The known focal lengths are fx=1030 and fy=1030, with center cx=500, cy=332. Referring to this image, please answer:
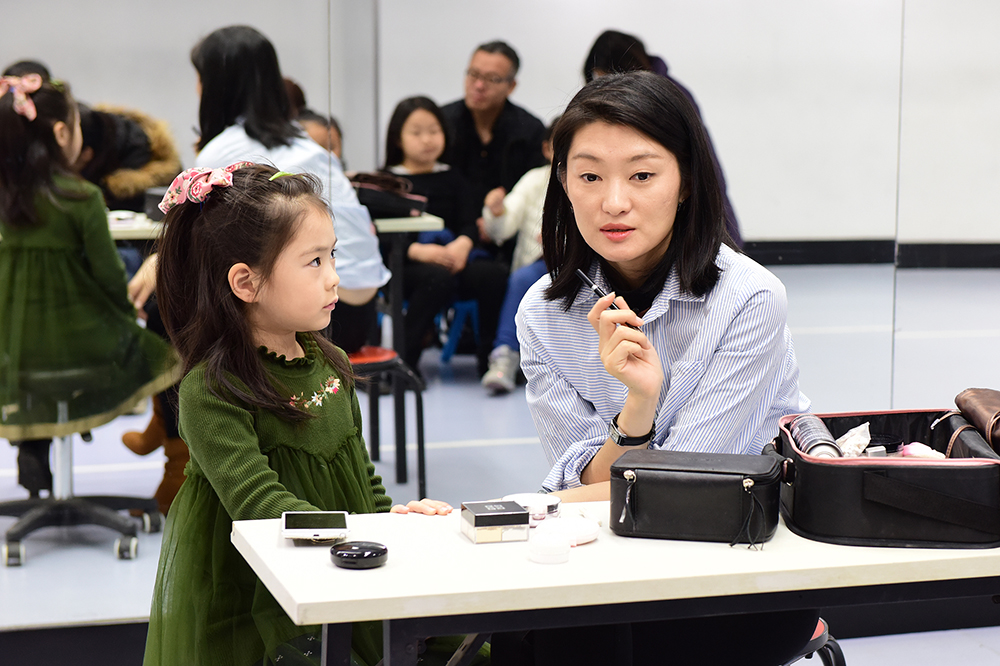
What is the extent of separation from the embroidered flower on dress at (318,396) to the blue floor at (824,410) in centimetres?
108

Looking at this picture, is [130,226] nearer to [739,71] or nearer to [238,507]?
[238,507]

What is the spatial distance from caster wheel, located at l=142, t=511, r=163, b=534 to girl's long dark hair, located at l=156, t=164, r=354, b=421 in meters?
1.51

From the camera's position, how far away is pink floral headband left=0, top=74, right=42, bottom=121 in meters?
2.51

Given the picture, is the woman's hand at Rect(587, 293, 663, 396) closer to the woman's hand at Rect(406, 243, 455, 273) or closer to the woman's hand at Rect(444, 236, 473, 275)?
the woman's hand at Rect(406, 243, 455, 273)

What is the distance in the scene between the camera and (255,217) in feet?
5.20

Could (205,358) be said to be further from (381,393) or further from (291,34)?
(381,393)

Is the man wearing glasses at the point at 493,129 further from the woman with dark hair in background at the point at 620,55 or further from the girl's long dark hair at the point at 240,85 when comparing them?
the girl's long dark hair at the point at 240,85

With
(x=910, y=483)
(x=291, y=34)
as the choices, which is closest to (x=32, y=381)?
(x=291, y=34)

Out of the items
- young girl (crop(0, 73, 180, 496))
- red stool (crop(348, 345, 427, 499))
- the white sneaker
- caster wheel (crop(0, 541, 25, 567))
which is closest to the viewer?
young girl (crop(0, 73, 180, 496))

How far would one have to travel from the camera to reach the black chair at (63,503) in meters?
2.71

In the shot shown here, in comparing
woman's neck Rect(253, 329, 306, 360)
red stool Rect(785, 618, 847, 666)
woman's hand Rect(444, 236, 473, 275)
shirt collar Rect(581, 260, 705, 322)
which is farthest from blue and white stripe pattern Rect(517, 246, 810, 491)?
woman's hand Rect(444, 236, 473, 275)

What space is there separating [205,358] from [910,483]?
991mm

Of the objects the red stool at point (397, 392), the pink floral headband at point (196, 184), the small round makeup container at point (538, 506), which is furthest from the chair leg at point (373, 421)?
the small round makeup container at point (538, 506)

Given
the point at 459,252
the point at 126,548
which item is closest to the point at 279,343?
the point at 126,548
